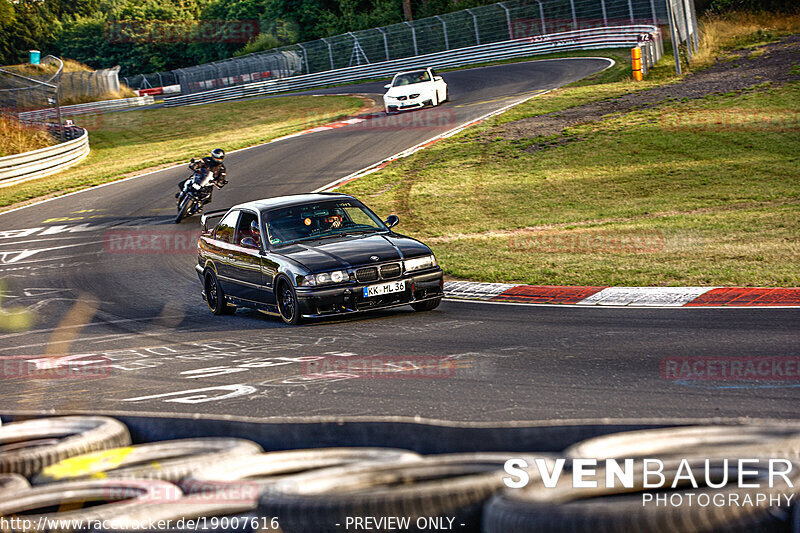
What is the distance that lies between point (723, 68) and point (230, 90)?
34147 mm

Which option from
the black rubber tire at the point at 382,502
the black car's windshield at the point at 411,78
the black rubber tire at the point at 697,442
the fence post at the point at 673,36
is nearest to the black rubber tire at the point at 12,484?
the black rubber tire at the point at 382,502

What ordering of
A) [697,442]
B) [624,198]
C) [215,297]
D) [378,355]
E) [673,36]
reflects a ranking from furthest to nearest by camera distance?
[673,36] → [624,198] → [215,297] → [378,355] → [697,442]

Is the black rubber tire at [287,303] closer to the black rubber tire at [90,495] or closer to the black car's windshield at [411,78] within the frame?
the black rubber tire at [90,495]

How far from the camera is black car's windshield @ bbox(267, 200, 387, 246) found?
38.5ft

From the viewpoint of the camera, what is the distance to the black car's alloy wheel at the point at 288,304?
35.2ft

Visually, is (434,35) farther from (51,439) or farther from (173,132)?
(51,439)

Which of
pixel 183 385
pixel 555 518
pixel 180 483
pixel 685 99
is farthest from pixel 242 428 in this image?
pixel 685 99

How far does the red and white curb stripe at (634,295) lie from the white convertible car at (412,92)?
23.5m

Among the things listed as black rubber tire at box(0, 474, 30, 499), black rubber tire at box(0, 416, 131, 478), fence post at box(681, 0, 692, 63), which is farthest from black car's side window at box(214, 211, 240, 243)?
fence post at box(681, 0, 692, 63)

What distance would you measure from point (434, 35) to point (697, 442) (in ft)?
177

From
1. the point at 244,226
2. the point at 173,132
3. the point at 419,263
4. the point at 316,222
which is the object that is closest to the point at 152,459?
the point at 419,263

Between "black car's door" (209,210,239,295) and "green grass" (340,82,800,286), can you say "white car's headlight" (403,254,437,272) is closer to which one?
"green grass" (340,82,800,286)

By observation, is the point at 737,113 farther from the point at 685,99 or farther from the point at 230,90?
the point at 230,90

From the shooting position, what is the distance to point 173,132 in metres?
41.3
